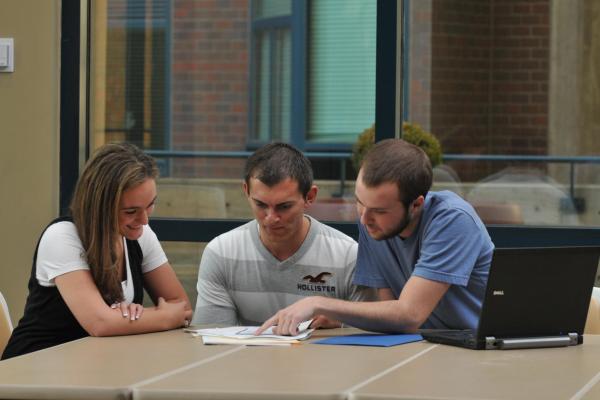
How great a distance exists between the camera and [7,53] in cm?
501

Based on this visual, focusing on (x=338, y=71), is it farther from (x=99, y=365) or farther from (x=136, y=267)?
(x=99, y=365)

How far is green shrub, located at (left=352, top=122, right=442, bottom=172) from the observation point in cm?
572

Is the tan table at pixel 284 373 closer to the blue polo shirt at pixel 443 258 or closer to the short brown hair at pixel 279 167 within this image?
the blue polo shirt at pixel 443 258

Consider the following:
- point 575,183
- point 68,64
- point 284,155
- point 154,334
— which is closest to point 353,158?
point 575,183

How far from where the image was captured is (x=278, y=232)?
3.60 metres

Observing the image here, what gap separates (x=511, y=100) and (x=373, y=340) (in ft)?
11.8

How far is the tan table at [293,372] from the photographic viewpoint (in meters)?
2.45

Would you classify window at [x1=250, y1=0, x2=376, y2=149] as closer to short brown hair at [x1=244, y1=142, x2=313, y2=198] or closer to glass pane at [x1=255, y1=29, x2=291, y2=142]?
glass pane at [x1=255, y1=29, x2=291, y2=142]

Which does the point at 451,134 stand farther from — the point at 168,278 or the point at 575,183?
the point at 168,278

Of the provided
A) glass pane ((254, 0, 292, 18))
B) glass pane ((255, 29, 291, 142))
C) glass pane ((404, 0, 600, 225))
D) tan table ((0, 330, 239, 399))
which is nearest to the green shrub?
glass pane ((404, 0, 600, 225))

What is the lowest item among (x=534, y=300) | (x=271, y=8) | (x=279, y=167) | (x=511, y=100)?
(x=534, y=300)

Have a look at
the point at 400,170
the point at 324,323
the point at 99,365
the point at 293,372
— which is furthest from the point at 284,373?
the point at 400,170

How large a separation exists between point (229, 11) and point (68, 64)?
1112 mm

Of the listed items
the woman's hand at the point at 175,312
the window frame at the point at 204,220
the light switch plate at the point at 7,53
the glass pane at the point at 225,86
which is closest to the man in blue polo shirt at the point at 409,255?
the woman's hand at the point at 175,312
